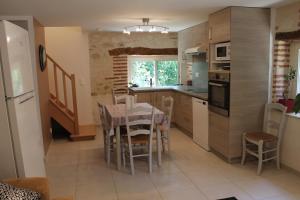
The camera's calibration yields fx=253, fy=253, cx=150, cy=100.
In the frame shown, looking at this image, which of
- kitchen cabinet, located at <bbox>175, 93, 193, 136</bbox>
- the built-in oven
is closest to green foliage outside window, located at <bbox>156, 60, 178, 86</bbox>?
kitchen cabinet, located at <bbox>175, 93, 193, 136</bbox>

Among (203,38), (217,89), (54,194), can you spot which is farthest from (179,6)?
(54,194)

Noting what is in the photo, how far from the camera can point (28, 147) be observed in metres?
2.15

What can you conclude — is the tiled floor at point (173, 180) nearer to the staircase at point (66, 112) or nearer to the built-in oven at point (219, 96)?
the built-in oven at point (219, 96)

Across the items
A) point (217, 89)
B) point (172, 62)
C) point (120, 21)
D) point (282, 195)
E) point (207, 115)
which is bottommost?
point (282, 195)

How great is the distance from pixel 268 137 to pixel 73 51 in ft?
14.0

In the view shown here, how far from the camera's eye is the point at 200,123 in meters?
4.39

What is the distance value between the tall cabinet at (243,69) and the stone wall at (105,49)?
8.19ft

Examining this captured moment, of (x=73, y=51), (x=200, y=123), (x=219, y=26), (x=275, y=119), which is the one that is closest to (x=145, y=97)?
(x=200, y=123)

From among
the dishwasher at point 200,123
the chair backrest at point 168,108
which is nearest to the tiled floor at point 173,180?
the dishwasher at point 200,123

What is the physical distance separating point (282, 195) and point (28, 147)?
8.74 feet

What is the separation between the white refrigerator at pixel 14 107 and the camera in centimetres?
183

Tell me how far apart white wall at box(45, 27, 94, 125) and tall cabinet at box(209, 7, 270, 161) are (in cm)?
309

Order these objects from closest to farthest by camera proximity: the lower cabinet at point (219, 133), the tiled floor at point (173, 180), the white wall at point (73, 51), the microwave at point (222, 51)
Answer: the tiled floor at point (173, 180) → the microwave at point (222, 51) → the lower cabinet at point (219, 133) → the white wall at point (73, 51)

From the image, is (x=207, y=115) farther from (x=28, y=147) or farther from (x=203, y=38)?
(x=28, y=147)
